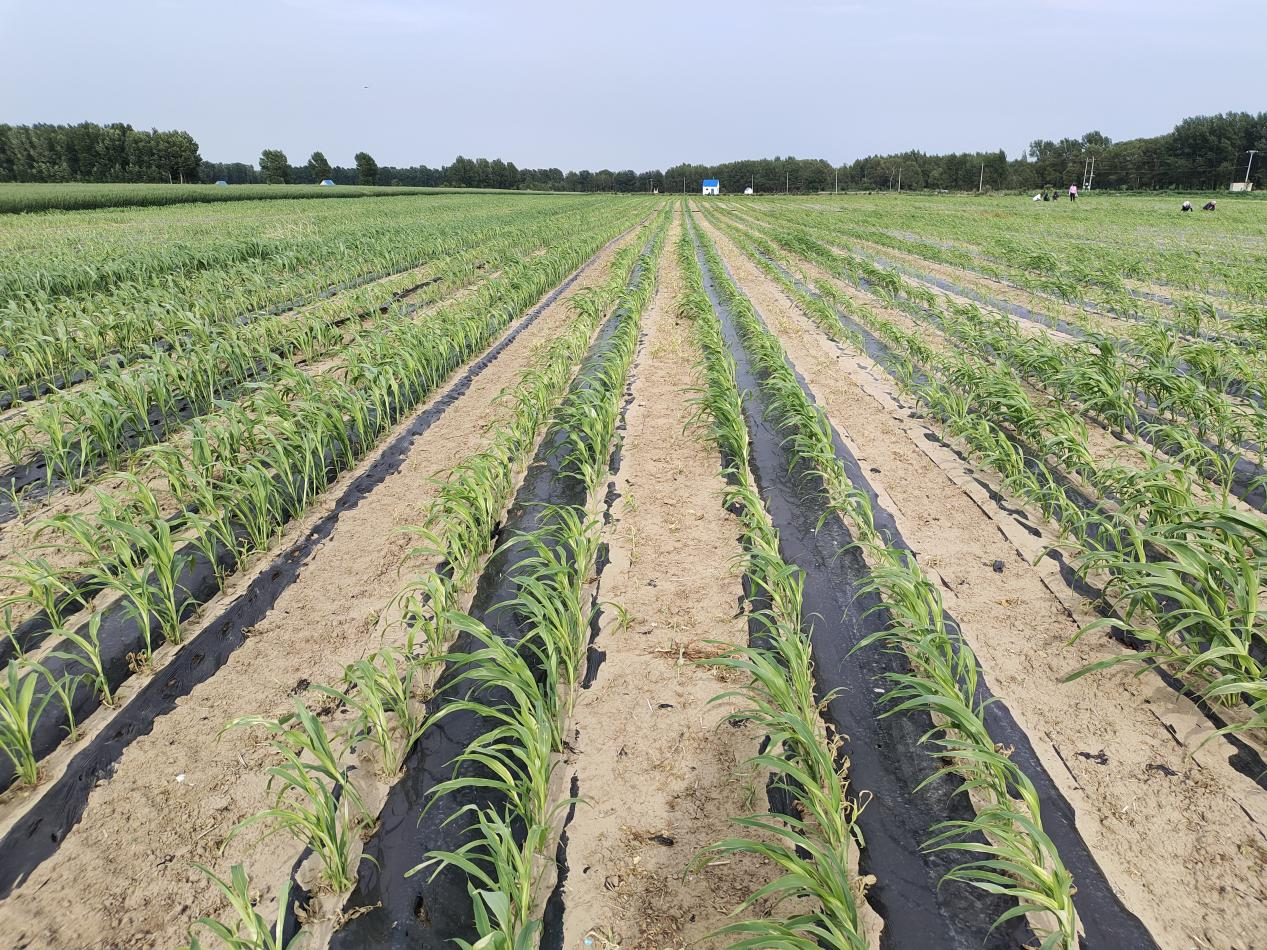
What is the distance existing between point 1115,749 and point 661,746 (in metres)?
1.61

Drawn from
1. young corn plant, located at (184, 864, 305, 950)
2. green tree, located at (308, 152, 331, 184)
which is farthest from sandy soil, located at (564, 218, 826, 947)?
green tree, located at (308, 152, 331, 184)

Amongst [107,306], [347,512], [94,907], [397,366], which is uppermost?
[107,306]

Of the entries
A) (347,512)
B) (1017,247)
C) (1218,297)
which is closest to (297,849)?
(347,512)

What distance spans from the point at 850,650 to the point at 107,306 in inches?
361

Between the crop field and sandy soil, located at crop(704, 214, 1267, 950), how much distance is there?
0.04ft

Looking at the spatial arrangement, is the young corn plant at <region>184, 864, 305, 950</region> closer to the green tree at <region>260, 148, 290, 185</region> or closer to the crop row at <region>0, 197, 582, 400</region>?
the crop row at <region>0, 197, 582, 400</region>

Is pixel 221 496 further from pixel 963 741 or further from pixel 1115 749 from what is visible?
pixel 1115 749

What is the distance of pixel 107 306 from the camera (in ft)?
25.5

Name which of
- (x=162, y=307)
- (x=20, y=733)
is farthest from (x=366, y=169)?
(x=20, y=733)

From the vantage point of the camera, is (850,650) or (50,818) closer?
A: (50,818)

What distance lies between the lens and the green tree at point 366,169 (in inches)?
3410

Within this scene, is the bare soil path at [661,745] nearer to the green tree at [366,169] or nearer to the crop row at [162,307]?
the crop row at [162,307]

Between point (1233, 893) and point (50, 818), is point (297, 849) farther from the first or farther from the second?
point (1233, 893)

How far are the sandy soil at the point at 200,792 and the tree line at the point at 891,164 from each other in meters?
78.7
